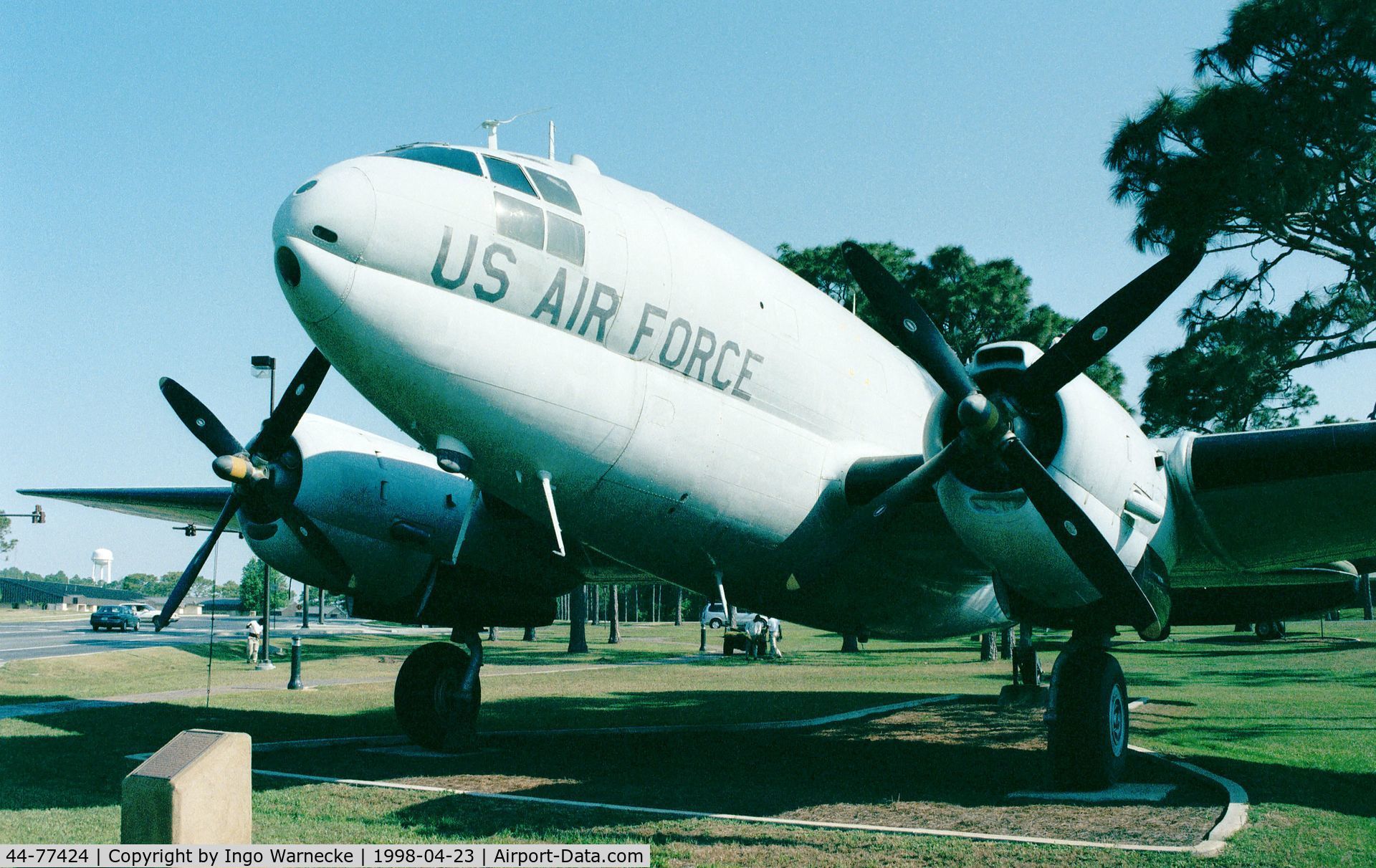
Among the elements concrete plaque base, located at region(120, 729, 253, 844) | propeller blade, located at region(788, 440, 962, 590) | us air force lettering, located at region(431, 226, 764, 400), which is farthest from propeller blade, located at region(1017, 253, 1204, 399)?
concrete plaque base, located at region(120, 729, 253, 844)

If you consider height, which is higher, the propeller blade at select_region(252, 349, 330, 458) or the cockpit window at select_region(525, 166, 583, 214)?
the cockpit window at select_region(525, 166, 583, 214)

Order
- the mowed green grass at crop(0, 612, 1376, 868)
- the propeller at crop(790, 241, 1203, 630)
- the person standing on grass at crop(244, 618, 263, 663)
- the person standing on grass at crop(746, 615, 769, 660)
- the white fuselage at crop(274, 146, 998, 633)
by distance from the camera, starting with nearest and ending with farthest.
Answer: the mowed green grass at crop(0, 612, 1376, 868)
the white fuselage at crop(274, 146, 998, 633)
the propeller at crop(790, 241, 1203, 630)
the person standing on grass at crop(244, 618, 263, 663)
the person standing on grass at crop(746, 615, 769, 660)

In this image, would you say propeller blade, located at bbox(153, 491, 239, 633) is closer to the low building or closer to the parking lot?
the parking lot

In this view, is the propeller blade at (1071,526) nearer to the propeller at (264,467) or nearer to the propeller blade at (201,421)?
the propeller at (264,467)

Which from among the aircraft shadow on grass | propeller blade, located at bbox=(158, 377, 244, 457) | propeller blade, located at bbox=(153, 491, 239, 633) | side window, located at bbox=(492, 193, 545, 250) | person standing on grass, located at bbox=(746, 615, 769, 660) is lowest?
person standing on grass, located at bbox=(746, 615, 769, 660)

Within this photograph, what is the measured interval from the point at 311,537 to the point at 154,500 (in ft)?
19.5

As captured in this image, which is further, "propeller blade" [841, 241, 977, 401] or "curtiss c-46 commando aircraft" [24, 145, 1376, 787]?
"propeller blade" [841, 241, 977, 401]

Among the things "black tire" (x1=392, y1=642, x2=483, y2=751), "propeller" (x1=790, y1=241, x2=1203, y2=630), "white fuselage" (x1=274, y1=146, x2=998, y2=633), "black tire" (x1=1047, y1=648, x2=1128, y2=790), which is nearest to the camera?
"white fuselage" (x1=274, y1=146, x2=998, y2=633)

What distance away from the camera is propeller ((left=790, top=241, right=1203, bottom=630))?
9148mm

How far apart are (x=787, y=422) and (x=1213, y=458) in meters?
4.37

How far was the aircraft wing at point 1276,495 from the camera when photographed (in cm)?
986

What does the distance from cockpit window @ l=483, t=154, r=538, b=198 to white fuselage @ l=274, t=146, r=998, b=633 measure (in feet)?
0.41

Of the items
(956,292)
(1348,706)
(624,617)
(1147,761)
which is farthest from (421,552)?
(624,617)

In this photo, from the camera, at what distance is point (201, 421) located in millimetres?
12789
